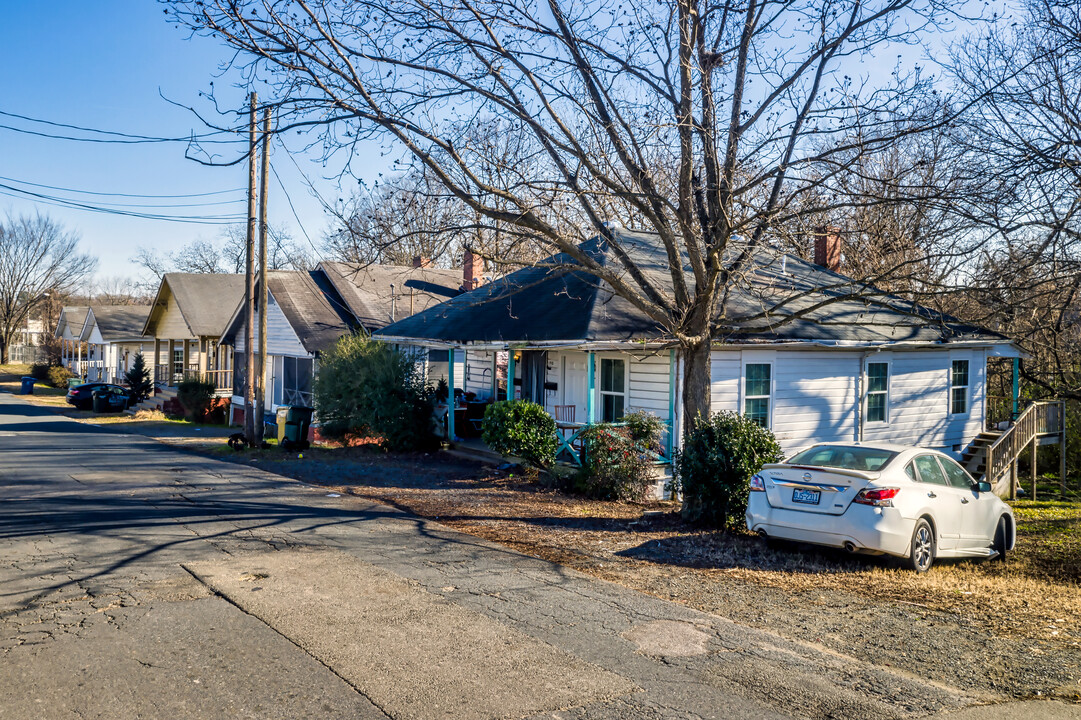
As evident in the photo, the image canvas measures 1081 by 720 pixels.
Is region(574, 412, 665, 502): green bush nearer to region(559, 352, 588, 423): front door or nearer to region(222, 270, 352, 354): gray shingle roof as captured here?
region(559, 352, 588, 423): front door

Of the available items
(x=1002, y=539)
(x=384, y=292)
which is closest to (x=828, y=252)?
(x=1002, y=539)

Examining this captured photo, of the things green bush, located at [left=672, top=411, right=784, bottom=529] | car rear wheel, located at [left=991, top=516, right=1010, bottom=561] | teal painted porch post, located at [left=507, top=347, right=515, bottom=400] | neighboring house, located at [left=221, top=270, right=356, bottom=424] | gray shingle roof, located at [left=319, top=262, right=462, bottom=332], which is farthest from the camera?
gray shingle roof, located at [left=319, top=262, right=462, bottom=332]

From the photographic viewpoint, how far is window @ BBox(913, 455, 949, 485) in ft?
32.4

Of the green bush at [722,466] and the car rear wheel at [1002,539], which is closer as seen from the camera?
the car rear wheel at [1002,539]

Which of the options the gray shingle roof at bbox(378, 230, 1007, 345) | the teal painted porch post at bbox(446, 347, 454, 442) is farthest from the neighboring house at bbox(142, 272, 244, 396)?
the gray shingle roof at bbox(378, 230, 1007, 345)

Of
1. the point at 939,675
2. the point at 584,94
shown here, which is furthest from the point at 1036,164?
the point at 939,675

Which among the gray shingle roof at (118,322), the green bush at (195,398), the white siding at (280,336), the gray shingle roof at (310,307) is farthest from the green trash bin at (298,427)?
the gray shingle roof at (118,322)

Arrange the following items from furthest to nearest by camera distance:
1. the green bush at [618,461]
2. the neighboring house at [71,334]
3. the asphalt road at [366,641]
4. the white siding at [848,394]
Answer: the neighboring house at [71,334], the white siding at [848,394], the green bush at [618,461], the asphalt road at [366,641]

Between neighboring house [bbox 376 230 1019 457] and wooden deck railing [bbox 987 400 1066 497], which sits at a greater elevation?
neighboring house [bbox 376 230 1019 457]

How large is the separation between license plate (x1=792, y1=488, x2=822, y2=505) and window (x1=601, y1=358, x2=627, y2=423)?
7.98 meters

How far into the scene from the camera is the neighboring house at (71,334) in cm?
6662

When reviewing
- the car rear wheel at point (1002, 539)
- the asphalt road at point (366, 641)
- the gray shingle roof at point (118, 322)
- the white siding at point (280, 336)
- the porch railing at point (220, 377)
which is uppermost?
the gray shingle roof at point (118, 322)

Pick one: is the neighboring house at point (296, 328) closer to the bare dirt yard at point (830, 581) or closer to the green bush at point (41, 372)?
the bare dirt yard at point (830, 581)

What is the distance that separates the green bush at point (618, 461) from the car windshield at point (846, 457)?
383 cm
